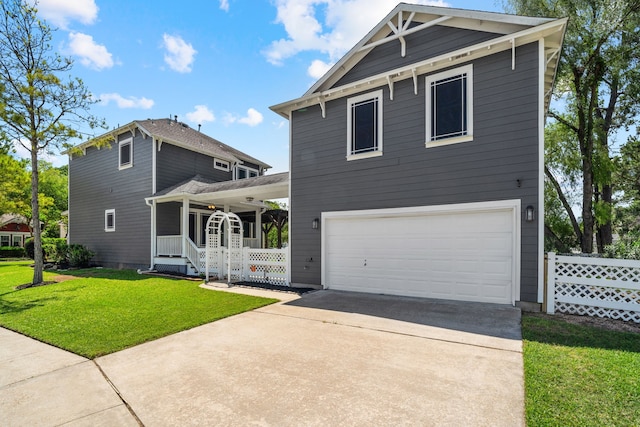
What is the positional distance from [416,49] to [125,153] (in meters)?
13.4

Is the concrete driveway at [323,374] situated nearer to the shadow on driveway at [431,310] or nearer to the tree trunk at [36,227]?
the shadow on driveway at [431,310]

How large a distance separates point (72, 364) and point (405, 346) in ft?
13.6

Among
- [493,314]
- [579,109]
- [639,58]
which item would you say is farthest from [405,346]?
[639,58]

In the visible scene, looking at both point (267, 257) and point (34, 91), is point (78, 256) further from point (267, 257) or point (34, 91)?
point (267, 257)

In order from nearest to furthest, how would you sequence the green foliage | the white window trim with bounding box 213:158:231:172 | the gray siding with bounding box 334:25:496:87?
the gray siding with bounding box 334:25:496:87 < the green foliage < the white window trim with bounding box 213:158:231:172

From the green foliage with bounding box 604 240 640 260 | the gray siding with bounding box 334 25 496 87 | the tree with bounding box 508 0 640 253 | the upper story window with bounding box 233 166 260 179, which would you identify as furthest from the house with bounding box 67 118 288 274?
the tree with bounding box 508 0 640 253

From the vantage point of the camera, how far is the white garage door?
674 centimetres

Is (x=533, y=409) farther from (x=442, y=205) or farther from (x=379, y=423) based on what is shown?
(x=442, y=205)

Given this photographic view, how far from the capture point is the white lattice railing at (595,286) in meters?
5.59

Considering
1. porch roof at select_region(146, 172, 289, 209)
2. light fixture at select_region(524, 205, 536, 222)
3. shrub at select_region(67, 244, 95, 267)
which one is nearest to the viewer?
light fixture at select_region(524, 205, 536, 222)

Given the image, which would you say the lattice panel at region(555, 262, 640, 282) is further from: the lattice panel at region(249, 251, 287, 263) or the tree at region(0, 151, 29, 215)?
the tree at region(0, 151, 29, 215)

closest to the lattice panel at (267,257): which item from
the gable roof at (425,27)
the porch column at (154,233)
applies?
the gable roof at (425,27)

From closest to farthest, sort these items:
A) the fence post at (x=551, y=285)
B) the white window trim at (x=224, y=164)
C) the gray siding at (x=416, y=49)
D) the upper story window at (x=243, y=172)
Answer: the fence post at (x=551, y=285) < the gray siding at (x=416, y=49) < the white window trim at (x=224, y=164) < the upper story window at (x=243, y=172)

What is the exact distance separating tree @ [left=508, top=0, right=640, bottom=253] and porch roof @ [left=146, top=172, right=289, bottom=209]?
10.6 metres
